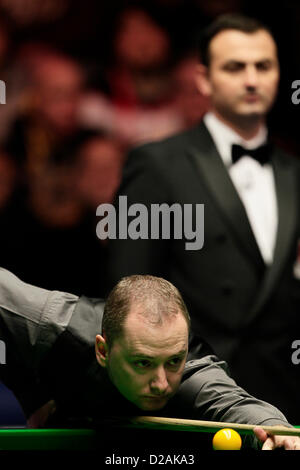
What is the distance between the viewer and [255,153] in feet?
12.3

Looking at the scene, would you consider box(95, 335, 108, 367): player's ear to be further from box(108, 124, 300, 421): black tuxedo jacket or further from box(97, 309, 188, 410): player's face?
box(108, 124, 300, 421): black tuxedo jacket

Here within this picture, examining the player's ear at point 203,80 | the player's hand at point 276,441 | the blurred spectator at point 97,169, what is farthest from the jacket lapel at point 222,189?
the player's hand at point 276,441

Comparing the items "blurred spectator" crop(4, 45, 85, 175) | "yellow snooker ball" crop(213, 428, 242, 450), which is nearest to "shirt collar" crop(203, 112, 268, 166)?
"blurred spectator" crop(4, 45, 85, 175)

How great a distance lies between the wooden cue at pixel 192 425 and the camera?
2.35 metres

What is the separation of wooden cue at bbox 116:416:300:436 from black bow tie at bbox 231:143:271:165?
4.69 feet

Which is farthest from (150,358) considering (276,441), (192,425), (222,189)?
(222,189)

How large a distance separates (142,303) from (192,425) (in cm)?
33

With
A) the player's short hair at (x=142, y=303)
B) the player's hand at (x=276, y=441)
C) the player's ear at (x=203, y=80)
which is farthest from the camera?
the player's ear at (x=203, y=80)

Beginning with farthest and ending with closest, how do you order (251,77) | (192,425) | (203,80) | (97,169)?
(97,169), (203,80), (251,77), (192,425)

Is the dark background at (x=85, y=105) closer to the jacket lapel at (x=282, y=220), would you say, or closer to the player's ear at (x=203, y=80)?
the player's ear at (x=203, y=80)

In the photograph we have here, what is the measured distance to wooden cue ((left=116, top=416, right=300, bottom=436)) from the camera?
2.35m

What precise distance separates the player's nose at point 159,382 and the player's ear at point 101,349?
17cm

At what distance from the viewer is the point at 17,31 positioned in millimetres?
4086

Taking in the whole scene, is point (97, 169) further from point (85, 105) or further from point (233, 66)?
point (233, 66)
